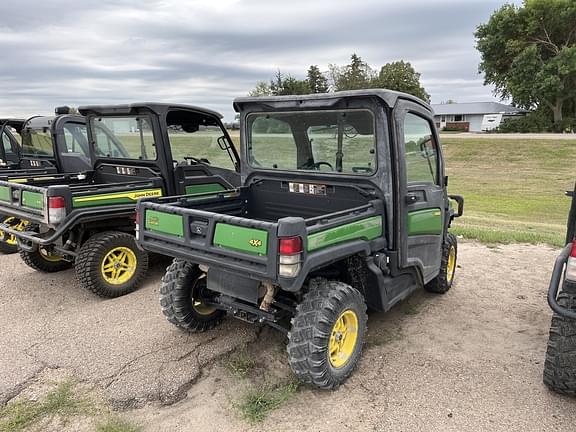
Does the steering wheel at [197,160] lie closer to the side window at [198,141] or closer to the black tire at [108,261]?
the side window at [198,141]

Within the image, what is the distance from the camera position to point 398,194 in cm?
366

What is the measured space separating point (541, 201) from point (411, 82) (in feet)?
116

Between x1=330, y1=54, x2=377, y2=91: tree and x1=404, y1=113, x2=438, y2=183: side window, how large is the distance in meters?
37.6

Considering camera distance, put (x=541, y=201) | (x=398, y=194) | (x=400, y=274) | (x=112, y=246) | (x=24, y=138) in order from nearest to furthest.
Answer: (x=398, y=194)
(x=400, y=274)
(x=112, y=246)
(x=24, y=138)
(x=541, y=201)

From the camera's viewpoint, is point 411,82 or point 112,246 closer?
point 112,246

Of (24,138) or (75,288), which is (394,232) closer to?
(75,288)

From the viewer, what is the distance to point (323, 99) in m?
3.62

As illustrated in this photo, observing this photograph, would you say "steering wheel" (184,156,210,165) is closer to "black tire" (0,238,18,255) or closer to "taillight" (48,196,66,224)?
"taillight" (48,196,66,224)

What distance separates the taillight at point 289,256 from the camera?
280 centimetres

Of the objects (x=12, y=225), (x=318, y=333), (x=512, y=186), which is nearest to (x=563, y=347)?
(x=318, y=333)

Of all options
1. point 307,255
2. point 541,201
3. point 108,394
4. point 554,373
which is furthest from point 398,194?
point 541,201

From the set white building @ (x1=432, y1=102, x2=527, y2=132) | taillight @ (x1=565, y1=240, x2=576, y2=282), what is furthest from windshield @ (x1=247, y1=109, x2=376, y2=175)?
white building @ (x1=432, y1=102, x2=527, y2=132)

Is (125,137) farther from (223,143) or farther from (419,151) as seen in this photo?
(419,151)

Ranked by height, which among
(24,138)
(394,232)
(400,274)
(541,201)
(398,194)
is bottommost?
(541,201)
